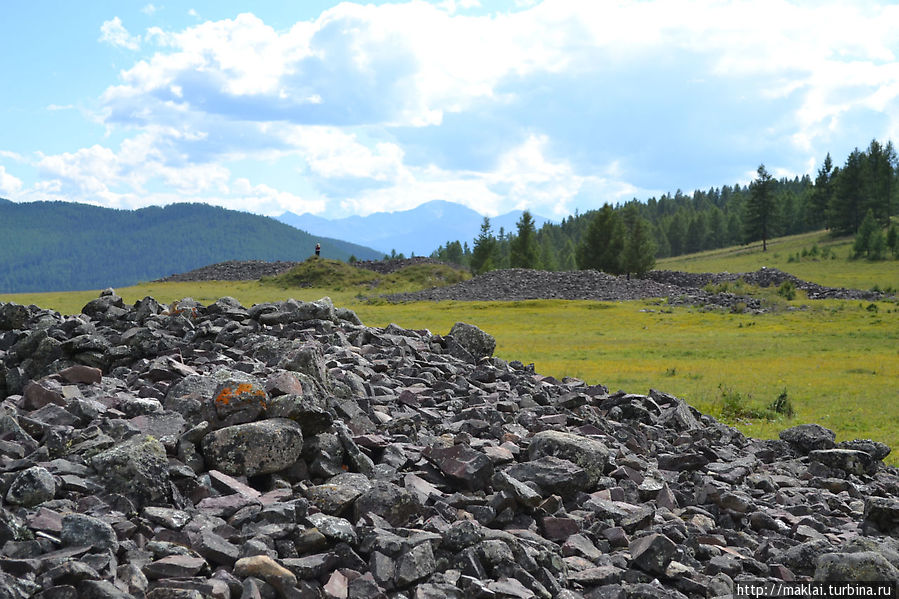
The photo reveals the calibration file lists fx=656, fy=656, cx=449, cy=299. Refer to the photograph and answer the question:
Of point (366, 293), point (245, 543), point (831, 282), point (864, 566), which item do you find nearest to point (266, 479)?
point (245, 543)

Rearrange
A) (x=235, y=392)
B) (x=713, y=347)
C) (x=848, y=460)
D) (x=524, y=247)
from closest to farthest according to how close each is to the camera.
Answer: (x=235, y=392) < (x=848, y=460) < (x=713, y=347) < (x=524, y=247)

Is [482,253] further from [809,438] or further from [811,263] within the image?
[809,438]

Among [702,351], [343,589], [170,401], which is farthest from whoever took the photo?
[702,351]

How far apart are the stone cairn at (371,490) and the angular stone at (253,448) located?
0.07 feet

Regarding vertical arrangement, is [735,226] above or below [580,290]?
above

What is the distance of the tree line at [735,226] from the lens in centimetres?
9169

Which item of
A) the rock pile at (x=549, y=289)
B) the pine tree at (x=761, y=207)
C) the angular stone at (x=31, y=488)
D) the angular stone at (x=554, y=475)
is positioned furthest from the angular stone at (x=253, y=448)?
the pine tree at (x=761, y=207)

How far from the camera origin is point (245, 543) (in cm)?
602

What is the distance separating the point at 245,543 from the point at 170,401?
12.8 feet

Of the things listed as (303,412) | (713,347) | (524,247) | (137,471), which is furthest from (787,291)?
(137,471)

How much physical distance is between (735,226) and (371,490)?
157042 mm

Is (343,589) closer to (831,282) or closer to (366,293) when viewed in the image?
(366,293)

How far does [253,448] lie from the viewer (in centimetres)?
755

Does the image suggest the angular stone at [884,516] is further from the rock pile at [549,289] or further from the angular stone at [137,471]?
the rock pile at [549,289]
